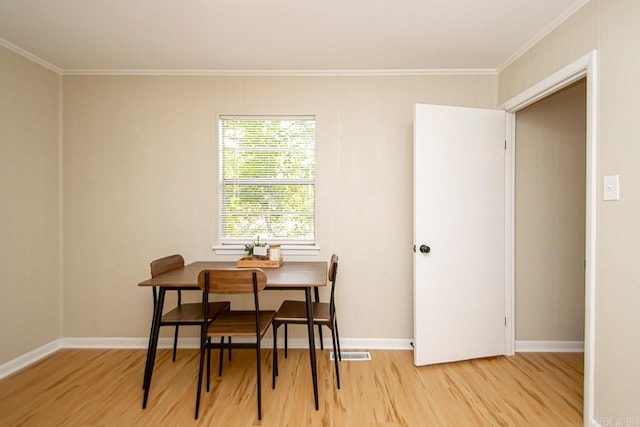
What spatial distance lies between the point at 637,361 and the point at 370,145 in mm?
2227

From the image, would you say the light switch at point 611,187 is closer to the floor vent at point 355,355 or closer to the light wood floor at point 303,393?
the light wood floor at point 303,393

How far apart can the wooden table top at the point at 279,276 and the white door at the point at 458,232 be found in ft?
2.88

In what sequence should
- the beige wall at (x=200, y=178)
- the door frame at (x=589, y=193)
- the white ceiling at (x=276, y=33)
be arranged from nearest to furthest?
1. the door frame at (x=589, y=193)
2. the white ceiling at (x=276, y=33)
3. the beige wall at (x=200, y=178)

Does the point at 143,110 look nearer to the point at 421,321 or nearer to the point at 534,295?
the point at 421,321

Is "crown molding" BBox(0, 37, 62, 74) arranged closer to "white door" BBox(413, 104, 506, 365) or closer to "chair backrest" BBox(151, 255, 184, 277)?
"chair backrest" BBox(151, 255, 184, 277)

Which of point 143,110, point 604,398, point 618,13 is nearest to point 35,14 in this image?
point 143,110

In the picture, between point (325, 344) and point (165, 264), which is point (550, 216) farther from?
point (165, 264)

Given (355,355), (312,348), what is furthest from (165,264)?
(355,355)

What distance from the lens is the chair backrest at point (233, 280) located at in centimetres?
188

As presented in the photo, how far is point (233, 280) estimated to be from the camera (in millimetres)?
1898

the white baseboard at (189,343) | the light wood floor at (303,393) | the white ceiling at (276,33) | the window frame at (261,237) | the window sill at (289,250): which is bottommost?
the light wood floor at (303,393)

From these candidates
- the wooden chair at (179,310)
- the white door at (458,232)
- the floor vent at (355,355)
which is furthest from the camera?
the floor vent at (355,355)

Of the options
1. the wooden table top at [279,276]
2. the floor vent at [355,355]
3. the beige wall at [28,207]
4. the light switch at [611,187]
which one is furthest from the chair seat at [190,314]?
the light switch at [611,187]

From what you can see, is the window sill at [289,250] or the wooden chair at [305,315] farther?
the window sill at [289,250]
